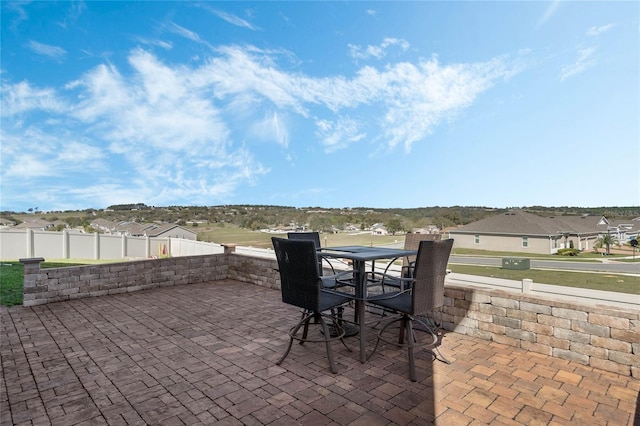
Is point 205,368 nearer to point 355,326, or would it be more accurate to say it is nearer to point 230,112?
point 355,326

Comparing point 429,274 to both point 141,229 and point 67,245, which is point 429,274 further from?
point 67,245

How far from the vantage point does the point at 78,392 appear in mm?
2418

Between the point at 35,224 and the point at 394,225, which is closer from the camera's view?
the point at 394,225

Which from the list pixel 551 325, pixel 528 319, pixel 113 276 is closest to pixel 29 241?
pixel 113 276

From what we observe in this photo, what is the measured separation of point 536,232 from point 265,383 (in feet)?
25.8

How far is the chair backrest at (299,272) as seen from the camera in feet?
8.84

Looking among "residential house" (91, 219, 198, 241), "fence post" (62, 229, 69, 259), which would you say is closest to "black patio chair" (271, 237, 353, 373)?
"residential house" (91, 219, 198, 241)

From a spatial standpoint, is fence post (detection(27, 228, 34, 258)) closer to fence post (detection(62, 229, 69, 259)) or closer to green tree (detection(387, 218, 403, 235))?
fence post (detection(62, 229, 69, 259))

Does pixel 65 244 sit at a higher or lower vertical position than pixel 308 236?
lower

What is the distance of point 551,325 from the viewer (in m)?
3.05

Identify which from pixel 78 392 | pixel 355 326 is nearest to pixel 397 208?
pixel 355 326

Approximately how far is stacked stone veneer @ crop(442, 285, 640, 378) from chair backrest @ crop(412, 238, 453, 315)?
0.88 meters

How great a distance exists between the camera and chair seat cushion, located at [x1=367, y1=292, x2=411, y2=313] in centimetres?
280

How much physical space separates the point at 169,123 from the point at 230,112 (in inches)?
90.0
